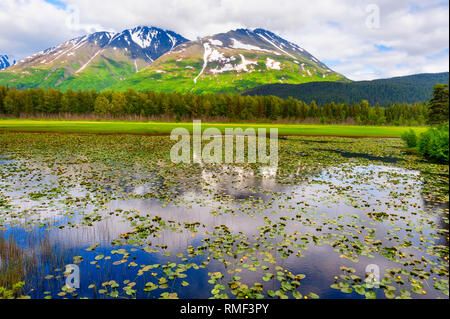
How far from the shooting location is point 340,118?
7441 inches

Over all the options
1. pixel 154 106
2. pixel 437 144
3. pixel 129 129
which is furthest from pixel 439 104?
pixel 154 106

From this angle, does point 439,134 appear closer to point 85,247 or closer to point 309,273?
point 309,273

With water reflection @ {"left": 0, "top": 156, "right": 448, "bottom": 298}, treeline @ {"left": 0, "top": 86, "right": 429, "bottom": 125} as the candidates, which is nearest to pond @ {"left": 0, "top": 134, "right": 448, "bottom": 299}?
water reflection @ {"left": 0, "top": 156, "right": 448, "bottom": 298}

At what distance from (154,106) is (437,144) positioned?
498 ft

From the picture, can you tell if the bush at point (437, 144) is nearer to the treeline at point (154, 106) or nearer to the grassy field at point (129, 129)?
the grassy field at point (129, 129)

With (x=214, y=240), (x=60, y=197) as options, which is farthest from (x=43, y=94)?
(x=214, y=240)

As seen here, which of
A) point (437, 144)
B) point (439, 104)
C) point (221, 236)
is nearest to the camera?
point (221, 236)

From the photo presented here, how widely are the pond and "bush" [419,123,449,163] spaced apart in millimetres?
17588

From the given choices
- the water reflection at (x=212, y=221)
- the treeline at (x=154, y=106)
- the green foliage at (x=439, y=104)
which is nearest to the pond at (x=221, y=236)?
the water reflection at (x=212, y=221)

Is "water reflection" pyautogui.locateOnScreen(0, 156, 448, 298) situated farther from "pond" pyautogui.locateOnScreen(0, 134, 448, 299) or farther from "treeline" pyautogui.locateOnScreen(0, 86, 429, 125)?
"treeline" pyautogui.locateOnScreen(0, 86, 429, 125)

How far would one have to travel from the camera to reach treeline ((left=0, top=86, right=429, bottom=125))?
152875 millimetres

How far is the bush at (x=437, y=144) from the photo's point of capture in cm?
3509

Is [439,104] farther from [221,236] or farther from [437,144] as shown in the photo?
[221,236]

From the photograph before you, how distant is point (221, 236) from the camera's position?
11859 mm
